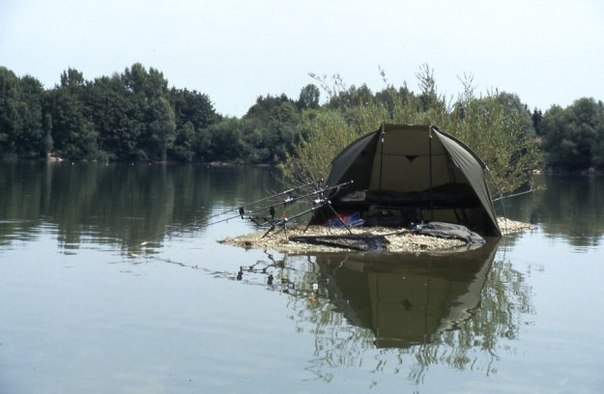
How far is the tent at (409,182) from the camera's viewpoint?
18.0 meters

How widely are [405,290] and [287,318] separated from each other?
237 cm

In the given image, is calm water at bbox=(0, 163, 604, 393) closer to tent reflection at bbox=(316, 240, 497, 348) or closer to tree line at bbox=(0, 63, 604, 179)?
tent reflection at bbox=(316, 240, 497, 348)

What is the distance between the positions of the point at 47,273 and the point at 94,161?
78.3 m

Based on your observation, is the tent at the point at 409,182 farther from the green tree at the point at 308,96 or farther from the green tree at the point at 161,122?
the green tree at the point at 308,96

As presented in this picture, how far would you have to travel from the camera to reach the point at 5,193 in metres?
28.5

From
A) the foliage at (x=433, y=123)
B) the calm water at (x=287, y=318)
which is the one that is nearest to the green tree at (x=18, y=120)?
the foliage at (x=433, y=123)

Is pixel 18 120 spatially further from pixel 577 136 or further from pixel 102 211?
pixel 102 211

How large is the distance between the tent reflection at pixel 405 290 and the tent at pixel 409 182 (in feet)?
9.88

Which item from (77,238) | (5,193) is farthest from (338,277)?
(5,193)

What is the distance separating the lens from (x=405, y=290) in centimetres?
1133

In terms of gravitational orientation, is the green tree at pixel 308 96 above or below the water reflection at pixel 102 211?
above

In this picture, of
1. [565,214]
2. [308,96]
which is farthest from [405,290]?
[308,96]

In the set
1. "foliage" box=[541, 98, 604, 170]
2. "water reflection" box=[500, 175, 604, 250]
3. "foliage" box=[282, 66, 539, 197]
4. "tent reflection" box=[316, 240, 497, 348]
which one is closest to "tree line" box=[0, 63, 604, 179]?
"foliage" box=[541, 98, 604, 170]

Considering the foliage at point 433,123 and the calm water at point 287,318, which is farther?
the foliage at point 433,123
